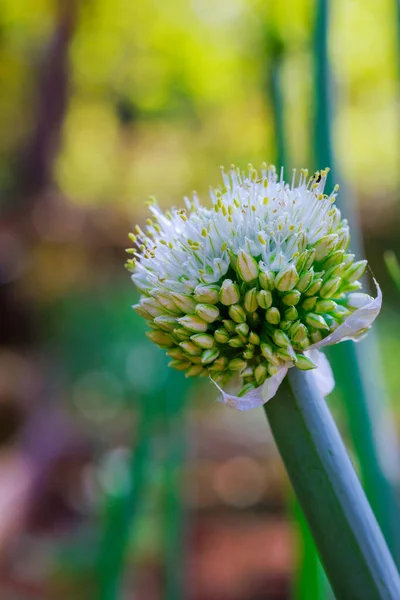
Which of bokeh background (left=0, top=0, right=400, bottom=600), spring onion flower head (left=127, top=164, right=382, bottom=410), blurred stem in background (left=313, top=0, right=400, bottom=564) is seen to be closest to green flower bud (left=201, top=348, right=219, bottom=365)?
spring onion flower head (left=127, top=164, right=382, bottom=410)

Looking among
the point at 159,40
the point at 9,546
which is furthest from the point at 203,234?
the point at 159,40

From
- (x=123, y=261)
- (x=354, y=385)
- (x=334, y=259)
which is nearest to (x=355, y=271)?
(x=334, y=259)

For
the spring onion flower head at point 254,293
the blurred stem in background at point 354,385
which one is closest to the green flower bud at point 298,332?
the spring onion flower head at point 254,293

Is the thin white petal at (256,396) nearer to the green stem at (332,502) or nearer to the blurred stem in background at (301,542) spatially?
the green stem at (332,502)

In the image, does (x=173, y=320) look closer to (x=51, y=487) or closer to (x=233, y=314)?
(x=233, y=314)

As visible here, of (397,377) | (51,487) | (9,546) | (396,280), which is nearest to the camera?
(396,280)

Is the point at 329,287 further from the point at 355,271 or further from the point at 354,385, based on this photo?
the point at 354,385

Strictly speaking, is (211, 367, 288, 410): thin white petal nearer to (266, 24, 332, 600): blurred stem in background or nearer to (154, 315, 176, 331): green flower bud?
(154, 315, 176, 331): green flower bud
